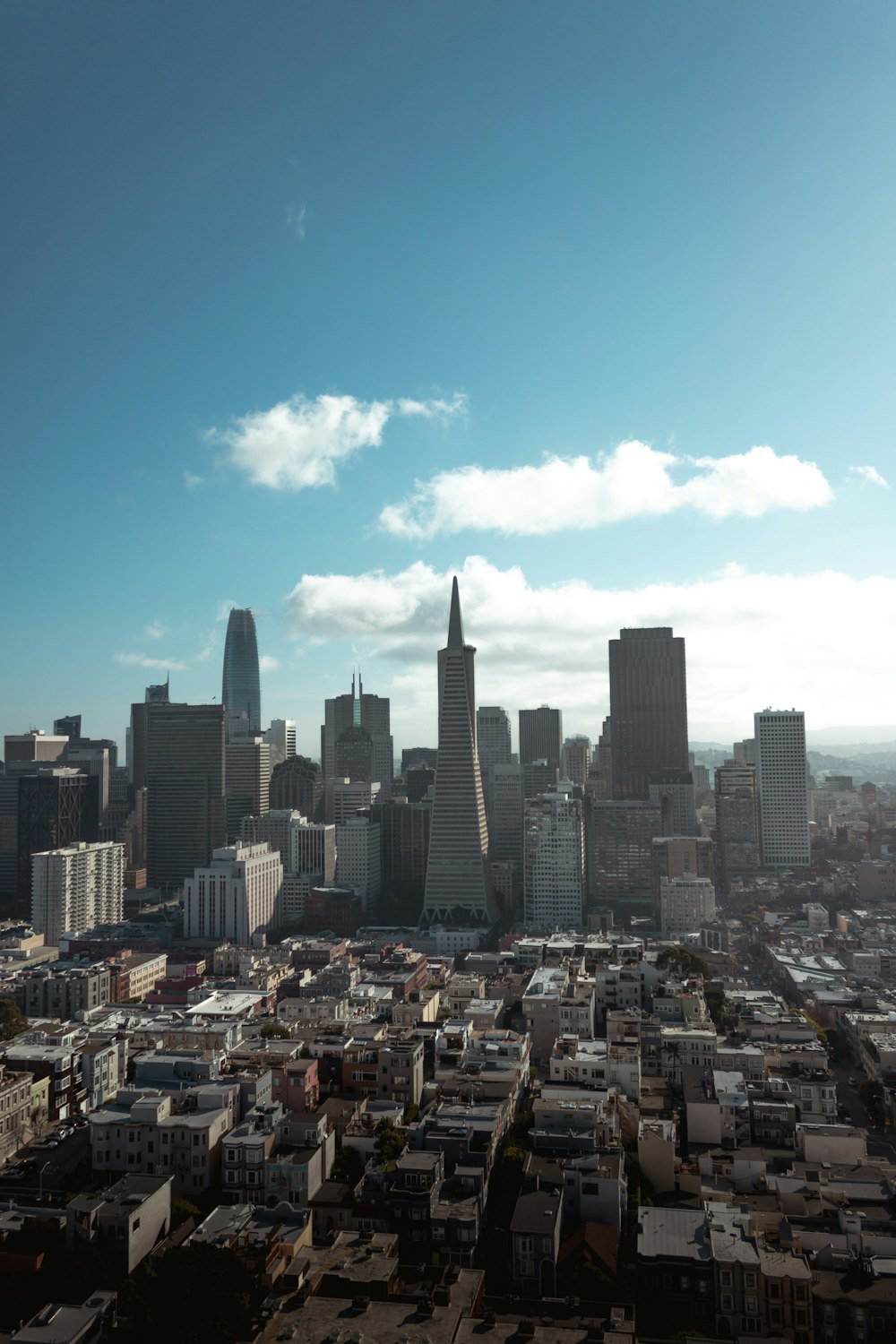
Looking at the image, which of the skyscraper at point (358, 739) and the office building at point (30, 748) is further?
the skyscraper at point (358, 739)

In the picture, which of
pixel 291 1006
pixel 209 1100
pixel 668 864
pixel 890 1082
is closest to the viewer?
pixel 209 1100

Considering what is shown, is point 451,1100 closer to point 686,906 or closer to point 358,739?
point 686,906

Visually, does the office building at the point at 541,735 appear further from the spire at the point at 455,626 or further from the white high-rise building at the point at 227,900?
the white high-rise building at the point at 227,900

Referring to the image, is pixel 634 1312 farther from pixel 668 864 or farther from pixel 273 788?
pixel 273 788

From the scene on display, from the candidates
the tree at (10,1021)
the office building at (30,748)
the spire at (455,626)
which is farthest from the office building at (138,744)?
the tree at (10,1021)

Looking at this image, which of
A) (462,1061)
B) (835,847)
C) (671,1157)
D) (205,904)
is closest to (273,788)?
(205,904)

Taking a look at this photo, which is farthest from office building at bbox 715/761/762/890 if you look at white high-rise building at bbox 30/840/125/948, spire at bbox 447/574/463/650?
white high-rise building at bbox 30/840/125/948

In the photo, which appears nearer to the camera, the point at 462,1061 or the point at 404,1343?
the point at 404,1343
